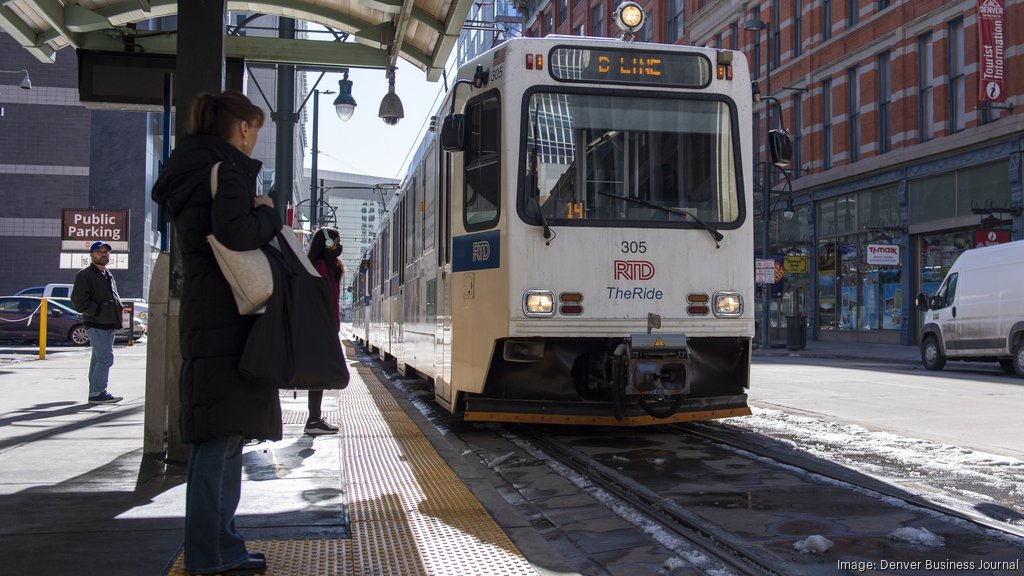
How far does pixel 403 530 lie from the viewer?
4641 millimetres

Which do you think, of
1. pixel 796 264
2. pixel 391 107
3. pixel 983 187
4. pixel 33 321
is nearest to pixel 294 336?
pixel 391 107

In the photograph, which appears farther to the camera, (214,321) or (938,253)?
(938,253)

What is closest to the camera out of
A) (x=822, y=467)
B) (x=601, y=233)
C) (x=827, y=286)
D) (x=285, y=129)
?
(x=822, y=467)

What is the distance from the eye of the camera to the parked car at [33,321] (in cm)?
2561

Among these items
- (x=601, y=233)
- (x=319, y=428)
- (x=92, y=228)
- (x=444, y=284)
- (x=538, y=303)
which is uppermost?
(x=92, y=228)

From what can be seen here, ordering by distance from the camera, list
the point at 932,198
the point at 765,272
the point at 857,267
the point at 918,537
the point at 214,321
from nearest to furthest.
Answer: the point at 214,321 → the point at 918,537 → the point at 932,198 → the point at 765,272 → the point at 857,267

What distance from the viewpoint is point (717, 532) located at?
4574 mm

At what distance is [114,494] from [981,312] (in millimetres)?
17212

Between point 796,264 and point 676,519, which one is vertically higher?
point 796,264

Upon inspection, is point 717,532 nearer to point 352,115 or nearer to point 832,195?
point 352,115

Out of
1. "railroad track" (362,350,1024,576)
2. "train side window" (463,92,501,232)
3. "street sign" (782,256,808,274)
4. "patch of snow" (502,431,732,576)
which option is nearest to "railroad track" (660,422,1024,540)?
"railroad track" (362,350,1024,576)

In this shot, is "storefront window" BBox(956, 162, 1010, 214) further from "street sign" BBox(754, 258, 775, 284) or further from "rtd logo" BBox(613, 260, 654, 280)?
"rtd logo" BBox(613, 260, 654, 280)

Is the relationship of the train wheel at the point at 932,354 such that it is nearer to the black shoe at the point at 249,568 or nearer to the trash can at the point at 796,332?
the trash can at the point at 796,332

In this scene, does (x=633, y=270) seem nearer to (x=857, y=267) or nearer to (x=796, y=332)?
(x=796, y=332)
